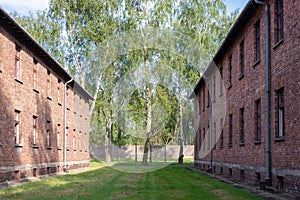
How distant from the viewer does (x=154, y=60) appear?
40875 mm

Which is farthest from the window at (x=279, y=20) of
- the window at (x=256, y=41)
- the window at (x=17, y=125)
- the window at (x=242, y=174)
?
the window at (x=17, y=125)

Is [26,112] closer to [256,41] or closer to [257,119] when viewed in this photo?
[257,119]

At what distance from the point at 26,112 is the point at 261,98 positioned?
10592mm

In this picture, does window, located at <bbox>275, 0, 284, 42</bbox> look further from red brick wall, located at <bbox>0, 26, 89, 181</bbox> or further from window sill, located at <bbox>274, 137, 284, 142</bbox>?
red brick wall, located at <bbox>0, 26, 89, 181</bbox>

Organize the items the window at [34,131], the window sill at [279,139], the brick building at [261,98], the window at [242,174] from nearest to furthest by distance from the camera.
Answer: the brick building at [261,98] → the window sill at [279,139] → the window at [242,174] → the window at [34,131]

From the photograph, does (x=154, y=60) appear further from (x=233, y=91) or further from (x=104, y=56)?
(x=233, y=91)

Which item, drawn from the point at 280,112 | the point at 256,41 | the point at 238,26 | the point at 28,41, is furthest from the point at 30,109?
the point at 280,112

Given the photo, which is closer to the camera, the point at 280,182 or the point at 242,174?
the point at 280,182

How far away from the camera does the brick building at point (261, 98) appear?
13.3 m

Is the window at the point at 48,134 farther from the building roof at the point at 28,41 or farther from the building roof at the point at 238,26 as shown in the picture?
the building roof at the point at 238,26

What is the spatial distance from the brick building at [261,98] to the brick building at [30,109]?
895 centimetres

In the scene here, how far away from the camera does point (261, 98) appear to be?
16812 mm

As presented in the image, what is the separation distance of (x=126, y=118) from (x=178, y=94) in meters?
6.13

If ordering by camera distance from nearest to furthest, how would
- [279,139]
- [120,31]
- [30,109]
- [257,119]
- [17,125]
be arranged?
[279,139] < [257,119] < [17,125] < [30,109] < [120,31]
